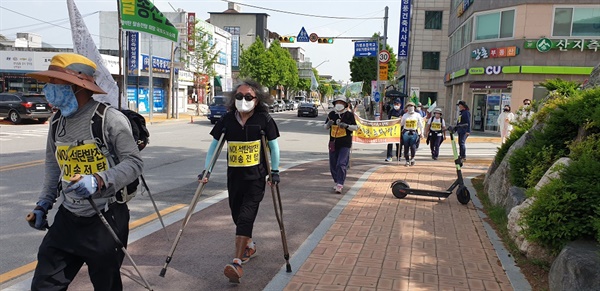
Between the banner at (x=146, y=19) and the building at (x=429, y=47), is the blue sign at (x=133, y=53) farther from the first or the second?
the building at (x=429, y=47)

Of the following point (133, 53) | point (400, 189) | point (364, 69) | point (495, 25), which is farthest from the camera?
point (364, 69)

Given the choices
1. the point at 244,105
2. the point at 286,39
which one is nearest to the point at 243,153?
the point at 244,105

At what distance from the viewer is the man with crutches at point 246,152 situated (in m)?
4.44

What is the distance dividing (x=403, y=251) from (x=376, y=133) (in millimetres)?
8683

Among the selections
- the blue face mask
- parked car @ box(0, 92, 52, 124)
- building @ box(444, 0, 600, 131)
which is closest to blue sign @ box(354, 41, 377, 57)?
building @ box(444, 0, 600, 131)

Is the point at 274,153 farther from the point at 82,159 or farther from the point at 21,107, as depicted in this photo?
the point at 21,107

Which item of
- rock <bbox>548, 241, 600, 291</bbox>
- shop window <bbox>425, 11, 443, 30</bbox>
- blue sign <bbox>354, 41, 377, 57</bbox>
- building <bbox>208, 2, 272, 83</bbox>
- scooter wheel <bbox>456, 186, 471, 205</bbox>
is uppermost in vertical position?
building <bbox>208, 2, 272, 83</bbox>

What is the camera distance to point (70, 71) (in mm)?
2844

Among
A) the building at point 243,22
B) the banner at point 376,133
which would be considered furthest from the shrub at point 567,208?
the building at point 243,22

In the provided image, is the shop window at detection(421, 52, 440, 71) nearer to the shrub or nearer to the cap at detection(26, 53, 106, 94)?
the shrub

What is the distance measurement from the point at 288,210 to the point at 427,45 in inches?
1501

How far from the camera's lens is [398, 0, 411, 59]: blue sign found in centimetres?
3562

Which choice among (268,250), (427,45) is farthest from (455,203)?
(427,45)

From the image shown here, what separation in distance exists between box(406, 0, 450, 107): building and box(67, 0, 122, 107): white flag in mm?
39039
